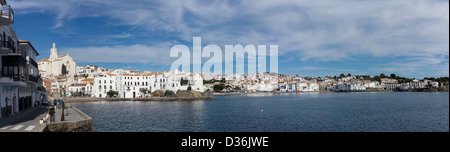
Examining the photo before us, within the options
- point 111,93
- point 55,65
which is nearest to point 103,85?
point 111,93

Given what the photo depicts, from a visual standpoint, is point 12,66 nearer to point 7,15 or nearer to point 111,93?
point 7,15

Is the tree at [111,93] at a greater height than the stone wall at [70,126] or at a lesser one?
lesser

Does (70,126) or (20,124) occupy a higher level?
(20,124)

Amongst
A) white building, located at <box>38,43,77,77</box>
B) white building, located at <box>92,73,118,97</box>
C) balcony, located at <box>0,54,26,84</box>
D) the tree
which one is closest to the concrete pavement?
balcony, located at <box>0,54,26,84</box>

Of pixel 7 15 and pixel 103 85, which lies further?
pixel 103 85

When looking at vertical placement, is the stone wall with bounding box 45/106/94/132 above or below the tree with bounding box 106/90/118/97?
above

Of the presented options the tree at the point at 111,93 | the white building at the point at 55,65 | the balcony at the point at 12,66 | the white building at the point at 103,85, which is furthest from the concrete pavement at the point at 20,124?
the white building at the point at 55,65

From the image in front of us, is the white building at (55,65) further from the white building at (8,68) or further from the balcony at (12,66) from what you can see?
the balcony at (12,66)

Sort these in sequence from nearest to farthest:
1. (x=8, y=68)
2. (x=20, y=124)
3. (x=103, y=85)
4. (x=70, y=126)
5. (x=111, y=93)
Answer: (x=20, y=124)
(x=70, y=126)
(x=8, y=68)
(x=111, y=93)
(x=103, y=85)

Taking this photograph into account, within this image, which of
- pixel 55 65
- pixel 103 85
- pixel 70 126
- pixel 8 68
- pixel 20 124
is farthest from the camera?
pixel 55 65

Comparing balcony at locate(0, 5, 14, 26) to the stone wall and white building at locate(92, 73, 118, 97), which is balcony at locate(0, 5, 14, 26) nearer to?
the stone wall

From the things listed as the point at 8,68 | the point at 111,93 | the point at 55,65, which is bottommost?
the point at 111,93
